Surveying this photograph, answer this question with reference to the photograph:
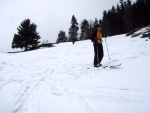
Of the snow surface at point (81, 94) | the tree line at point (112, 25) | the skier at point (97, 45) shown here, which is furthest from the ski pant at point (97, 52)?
the tree line at point (112, 25)

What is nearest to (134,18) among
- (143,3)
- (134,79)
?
(143,3)

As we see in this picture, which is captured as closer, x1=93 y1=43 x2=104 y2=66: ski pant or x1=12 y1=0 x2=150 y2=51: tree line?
x1=93 y1=43 x2=104 y2=66: ski pant

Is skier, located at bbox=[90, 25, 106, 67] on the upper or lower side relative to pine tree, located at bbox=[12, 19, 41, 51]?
lower

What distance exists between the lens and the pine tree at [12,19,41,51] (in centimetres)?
3681

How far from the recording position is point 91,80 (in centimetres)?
559

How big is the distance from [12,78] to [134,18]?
57.1m

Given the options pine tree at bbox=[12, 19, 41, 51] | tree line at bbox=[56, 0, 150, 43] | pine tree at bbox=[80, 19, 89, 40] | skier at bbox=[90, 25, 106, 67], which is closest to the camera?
skier at bbox=[90, 25, 106, 67]

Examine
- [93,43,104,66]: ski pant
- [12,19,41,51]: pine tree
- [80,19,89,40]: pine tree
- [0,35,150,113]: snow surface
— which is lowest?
[0,35,150,113]: snow surface

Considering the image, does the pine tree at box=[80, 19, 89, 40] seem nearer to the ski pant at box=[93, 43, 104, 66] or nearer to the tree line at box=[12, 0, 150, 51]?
the tree line at box=[12, 0, 150, 51]

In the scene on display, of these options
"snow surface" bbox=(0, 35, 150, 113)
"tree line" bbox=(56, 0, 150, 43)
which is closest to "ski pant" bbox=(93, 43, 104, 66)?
"snow surface" bbox=(0, 35, 150, 113)

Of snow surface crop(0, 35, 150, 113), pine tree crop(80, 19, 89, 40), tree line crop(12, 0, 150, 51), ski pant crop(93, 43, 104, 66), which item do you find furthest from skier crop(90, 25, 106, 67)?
pine tree crop(80, 19, 89, 40)

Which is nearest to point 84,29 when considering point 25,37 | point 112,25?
point 112,25

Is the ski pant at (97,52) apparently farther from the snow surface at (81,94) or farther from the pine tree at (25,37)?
the pine tree at (25,37)

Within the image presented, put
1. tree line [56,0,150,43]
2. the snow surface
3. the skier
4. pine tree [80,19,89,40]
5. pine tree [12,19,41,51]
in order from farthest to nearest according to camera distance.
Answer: pine tree [80,19,89,40], tree line [56,0,150,43], pine tree [12,19,41,51], the skier, the snow surface
